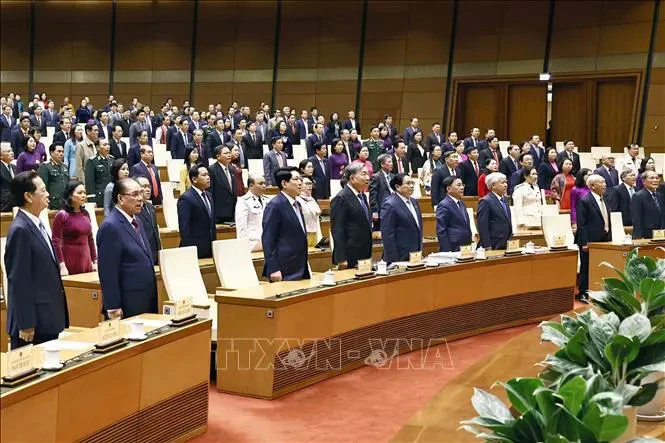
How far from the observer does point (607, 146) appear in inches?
614

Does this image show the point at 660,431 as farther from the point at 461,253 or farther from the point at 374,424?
the point at 461,253

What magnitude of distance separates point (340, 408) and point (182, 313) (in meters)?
1.11

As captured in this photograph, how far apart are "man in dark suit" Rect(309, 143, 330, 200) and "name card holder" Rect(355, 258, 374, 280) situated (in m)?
4.75

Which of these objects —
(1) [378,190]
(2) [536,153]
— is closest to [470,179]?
(2) [536,153]

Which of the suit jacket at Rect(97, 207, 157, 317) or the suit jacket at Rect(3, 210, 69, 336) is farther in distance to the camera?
the suit jacket at Rect(97, 207, 157, 317)

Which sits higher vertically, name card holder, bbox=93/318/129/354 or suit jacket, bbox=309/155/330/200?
suit jacket, bbox=309/155/330/200

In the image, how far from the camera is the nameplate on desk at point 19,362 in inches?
115

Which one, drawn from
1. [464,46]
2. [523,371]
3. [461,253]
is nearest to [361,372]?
[461,253]

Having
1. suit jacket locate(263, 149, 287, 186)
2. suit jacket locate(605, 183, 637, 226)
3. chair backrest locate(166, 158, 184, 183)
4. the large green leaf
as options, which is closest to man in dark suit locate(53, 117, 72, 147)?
chair backrest locate(166, 158, 184, 183)

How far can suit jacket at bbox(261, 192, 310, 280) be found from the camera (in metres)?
5.58

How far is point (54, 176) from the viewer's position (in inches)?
329

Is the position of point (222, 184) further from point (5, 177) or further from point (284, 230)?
point (284, 230)

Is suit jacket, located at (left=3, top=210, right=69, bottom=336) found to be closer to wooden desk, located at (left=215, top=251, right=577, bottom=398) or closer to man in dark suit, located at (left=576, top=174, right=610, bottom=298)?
wooden desk, located at (left=215, top=251, right=577, bottom=398)

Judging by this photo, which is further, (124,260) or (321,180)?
(321,180)
